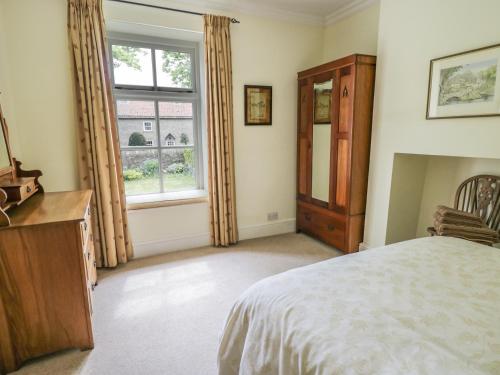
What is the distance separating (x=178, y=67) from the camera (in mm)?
3191

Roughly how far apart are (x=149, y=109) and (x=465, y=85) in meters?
2.87

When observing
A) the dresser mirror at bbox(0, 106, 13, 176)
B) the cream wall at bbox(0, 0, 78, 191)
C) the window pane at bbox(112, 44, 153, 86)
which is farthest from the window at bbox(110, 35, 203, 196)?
the dresser mirror at bbox(0, 106, 13, 176)

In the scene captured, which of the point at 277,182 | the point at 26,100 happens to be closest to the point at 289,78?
the point at 277,182

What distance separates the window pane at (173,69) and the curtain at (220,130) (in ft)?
1.22

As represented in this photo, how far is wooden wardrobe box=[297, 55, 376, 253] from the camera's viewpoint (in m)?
2.73

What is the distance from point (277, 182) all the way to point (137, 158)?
1.69m

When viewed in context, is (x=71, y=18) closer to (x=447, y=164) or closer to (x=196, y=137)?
(x=196, y=137)

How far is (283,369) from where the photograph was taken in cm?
95

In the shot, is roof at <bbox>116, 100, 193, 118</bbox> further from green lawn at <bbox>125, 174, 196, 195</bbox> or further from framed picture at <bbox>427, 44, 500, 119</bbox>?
framed picture at <bbox>427, 44, 500, 119</bbox>

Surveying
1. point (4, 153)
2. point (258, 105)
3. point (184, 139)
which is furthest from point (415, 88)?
point (4, 153)

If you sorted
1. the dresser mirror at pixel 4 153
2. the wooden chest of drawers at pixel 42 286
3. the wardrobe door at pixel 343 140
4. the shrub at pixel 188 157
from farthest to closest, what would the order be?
the shrub at pixel 188 157 → the wardrobe door at pixel 343 140 → the dresser mirror at pixel 4 153 → the wooden chest of drawers at pixel 42 286

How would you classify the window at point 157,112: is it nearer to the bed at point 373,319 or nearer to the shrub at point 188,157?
the shrub at point 188,157

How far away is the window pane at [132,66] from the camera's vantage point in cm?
293

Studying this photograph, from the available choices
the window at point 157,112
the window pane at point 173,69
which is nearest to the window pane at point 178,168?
the window at point 157,112
